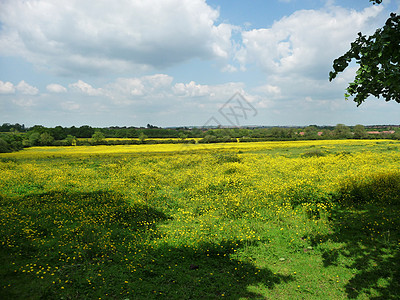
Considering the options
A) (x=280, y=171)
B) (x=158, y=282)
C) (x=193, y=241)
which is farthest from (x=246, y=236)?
(x=280, y=171)

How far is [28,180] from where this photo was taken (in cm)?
1554

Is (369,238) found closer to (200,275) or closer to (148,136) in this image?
(200,275)

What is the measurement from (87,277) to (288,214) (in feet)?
23.8

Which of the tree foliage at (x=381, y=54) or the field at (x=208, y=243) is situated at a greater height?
the tree foliage at (x=381, y=54)

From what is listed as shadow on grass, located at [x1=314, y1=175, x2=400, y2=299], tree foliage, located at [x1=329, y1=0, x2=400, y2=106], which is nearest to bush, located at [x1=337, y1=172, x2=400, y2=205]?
shadow on grass, located at [x1=314, y1=175, x2=400, y2=299]

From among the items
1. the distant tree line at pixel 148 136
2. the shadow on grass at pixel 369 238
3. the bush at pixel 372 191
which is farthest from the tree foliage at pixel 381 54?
the distant tree line at pixel 148 136

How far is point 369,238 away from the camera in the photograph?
22.1 ft

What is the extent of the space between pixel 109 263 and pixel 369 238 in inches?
305

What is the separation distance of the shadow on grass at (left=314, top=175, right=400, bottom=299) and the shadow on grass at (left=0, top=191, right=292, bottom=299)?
1.80m

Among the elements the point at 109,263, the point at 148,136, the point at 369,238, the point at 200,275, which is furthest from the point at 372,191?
the point at 148,136

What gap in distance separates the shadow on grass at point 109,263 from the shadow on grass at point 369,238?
5.91ft

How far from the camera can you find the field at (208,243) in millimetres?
4969

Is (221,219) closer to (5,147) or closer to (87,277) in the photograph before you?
(87,277)

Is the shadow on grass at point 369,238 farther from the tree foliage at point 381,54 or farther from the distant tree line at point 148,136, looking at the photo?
the distant tree line at point 148,136
